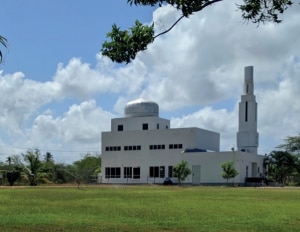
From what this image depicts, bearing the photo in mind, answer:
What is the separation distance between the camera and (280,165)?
8731 centimetres

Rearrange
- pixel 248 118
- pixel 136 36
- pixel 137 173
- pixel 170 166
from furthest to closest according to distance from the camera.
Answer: pixel 137 173 → pixel 248 118 → pixel 170 166 → pixel 136 36

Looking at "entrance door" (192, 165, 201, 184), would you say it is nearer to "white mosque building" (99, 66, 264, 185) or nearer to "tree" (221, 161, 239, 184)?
"white mosque building" (99, 66, 264, 185)

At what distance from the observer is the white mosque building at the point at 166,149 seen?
267ft

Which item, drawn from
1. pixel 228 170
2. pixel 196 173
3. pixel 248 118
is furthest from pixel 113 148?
pixel 228 170

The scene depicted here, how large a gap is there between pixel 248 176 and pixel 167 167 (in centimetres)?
1294

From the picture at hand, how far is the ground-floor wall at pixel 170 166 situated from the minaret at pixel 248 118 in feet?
8.04

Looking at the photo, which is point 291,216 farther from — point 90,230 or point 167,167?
point 167,167

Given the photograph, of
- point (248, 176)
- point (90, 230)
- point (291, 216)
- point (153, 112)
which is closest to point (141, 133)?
point (153, 112)

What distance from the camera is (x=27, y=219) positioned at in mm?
16172

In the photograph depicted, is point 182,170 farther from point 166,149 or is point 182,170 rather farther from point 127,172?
point 127,172

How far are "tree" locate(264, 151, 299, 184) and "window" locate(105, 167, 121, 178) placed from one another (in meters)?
25.0

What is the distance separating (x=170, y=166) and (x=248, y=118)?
15.4 meters

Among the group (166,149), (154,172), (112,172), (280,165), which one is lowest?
(112,172)

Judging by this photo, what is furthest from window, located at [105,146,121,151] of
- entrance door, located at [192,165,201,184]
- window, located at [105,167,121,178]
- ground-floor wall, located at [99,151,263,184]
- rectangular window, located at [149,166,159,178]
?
entrance door, located at [192,165,201,184]
